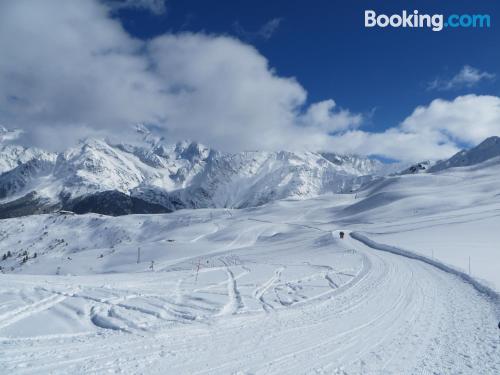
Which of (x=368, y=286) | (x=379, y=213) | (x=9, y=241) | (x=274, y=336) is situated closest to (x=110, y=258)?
(x=379, y=213)

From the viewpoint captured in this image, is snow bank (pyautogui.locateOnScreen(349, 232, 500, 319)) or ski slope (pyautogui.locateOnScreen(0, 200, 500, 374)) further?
snow bank (pyautogui.locateOnScreen(349, 232, 500, 319))

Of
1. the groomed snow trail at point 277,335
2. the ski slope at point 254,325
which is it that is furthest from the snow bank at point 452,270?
the groomed snow trail at point 277,335

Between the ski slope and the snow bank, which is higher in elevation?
the ski slope

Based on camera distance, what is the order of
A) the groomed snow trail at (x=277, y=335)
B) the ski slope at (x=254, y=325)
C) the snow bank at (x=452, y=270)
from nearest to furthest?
the groomed snow trail at (x=277, y=335) < the ski slope at (x=254, y=325) < the snow bank at (x=452, y=270)

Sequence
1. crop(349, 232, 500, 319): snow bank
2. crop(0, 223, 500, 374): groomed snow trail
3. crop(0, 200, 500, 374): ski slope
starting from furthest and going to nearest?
1. crop(349, 232, 500, 319): snow bank
2. crop(0, 200, 500, 374): ski slope
3. crop(0, 223, 500, 374): groomed snow trail

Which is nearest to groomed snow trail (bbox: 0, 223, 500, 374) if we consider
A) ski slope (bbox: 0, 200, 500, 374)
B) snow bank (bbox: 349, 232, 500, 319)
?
ski slope (bbox: 0, 200, 500, 374)

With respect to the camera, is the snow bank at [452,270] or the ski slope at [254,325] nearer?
the ski slope at [254,325]

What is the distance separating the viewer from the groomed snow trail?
30.7 ft

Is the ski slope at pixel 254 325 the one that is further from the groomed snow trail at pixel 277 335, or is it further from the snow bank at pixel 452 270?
the snow bank at pixel 452 270

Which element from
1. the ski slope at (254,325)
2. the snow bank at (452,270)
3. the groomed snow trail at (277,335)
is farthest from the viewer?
the snow bank at (452,270)

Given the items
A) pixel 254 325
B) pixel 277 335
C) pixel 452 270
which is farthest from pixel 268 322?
pixel 452 270

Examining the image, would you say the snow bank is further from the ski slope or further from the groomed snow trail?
the groomed snow trail

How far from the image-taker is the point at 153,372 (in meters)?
8.82

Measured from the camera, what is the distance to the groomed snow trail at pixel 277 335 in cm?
934
